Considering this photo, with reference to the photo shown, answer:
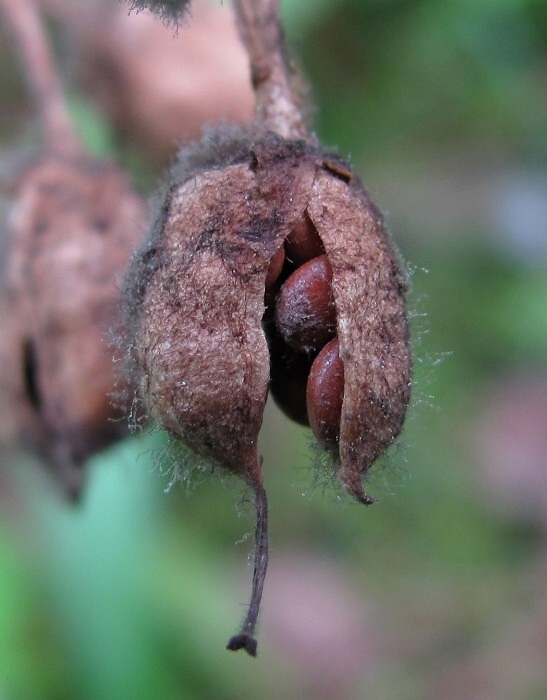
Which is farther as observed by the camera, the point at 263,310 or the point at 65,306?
the point at 65,306

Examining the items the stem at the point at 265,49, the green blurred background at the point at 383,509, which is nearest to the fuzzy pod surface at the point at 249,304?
the stem at the point at 265,49

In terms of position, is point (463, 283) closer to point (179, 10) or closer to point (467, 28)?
point (467, 28)

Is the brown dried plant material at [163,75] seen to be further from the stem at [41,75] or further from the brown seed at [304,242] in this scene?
the brown seed at [304,242]

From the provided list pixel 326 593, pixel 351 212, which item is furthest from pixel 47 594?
pixel 351 212

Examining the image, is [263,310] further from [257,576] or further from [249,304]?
[257,576]

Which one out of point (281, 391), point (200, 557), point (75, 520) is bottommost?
point (200, 557)

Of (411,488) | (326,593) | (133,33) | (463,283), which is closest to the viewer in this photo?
(133,33)

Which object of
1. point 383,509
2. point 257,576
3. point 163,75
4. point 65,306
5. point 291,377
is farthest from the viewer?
point 383,509

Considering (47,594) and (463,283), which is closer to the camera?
(47,594)

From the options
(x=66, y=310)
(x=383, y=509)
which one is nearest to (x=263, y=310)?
(x=66, y=310)
